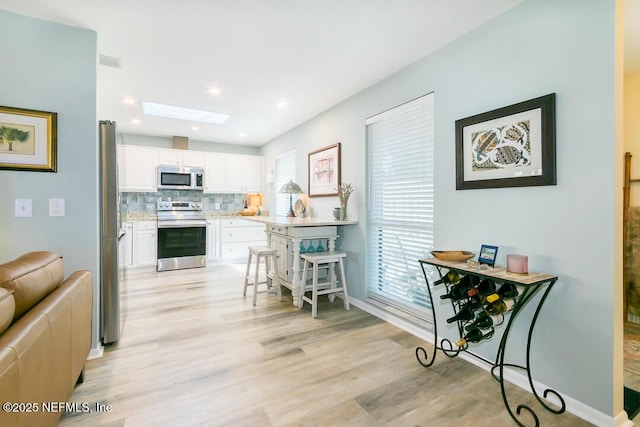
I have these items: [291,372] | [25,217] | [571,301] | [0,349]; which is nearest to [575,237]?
[571,301]

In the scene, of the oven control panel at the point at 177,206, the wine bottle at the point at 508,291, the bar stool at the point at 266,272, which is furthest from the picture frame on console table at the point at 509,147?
the oven control panel at the point at 177,206

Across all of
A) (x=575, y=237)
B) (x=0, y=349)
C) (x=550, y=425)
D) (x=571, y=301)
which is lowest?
(x=550, y=425)

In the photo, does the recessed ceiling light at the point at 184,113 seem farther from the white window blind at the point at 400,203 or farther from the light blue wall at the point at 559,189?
the light blue wall at the point at 559,189

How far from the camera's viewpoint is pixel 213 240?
570 cm

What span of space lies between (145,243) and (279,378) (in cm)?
424

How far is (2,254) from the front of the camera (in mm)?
2068

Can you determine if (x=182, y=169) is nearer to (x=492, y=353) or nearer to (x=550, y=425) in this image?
(x=492, y=353)

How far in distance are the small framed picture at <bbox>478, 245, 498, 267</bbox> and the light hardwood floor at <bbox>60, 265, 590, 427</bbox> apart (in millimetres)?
814

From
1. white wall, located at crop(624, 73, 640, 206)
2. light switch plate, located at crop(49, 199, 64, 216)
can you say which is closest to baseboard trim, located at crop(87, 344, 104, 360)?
light switch plate, located at crop(49, 199, 64, 216)

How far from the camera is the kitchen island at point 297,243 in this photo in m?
3.34

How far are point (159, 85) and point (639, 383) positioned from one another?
4.80m

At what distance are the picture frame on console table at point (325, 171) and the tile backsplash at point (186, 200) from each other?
2704 mm

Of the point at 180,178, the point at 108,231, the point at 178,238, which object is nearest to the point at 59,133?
the point at 108,231

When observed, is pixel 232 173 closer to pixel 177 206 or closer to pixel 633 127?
pixel 177 206
